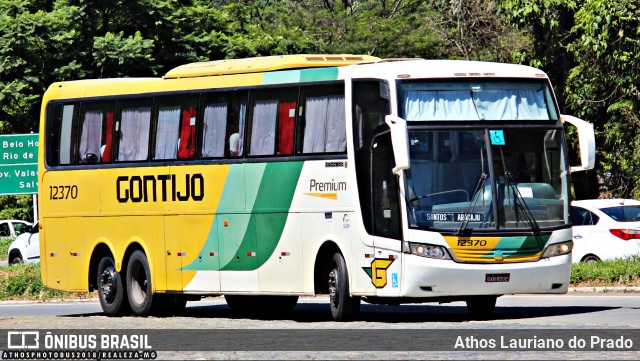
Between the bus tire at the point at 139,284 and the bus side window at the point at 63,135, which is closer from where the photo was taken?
the bus tire at the point at 139,284

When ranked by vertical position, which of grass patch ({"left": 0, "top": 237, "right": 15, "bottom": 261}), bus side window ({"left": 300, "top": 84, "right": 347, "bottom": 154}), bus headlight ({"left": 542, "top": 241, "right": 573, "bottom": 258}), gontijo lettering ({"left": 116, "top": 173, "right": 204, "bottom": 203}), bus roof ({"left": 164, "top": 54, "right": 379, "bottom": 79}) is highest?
bus roof ({"left": 164, "top": 54, "right": 379, "bottom": 79})

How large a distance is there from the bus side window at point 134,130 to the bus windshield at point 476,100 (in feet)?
18.0

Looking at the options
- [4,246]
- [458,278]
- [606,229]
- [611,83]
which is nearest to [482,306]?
[458,278]

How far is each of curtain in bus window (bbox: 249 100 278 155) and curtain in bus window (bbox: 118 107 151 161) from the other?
2.55 m

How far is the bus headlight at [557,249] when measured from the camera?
17.6m

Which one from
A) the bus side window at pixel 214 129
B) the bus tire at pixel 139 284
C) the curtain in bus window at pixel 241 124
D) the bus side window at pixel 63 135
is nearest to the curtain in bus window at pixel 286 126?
the curtain in bus window at pixel 241 124

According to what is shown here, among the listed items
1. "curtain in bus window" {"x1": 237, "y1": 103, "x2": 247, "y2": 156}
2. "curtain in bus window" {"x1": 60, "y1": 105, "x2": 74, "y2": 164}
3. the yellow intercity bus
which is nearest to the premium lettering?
the yellow intercity bus

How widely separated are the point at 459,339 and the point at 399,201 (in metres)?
3.81

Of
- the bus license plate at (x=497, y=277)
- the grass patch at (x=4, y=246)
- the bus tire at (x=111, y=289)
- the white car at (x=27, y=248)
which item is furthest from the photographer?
the grass patch at (x=4, y=246)

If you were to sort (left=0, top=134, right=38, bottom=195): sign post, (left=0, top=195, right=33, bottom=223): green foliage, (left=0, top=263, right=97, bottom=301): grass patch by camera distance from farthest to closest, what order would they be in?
(left=0, top=195, right=33, bottom=223): green foliage < (left=0, top=134, right=38, bottom=195): sign post < (left=0, top=263, right=97, bottom=301): grass patch

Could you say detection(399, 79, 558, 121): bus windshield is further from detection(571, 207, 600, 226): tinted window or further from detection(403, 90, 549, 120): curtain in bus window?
detection(571, 207, 600, 226): tinted window

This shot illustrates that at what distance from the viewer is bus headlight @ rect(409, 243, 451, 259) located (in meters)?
17.2

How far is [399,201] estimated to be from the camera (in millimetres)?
17359

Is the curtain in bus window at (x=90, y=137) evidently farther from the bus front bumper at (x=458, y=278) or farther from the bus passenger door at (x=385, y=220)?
the bus front bumper at (x=458, y=278)
